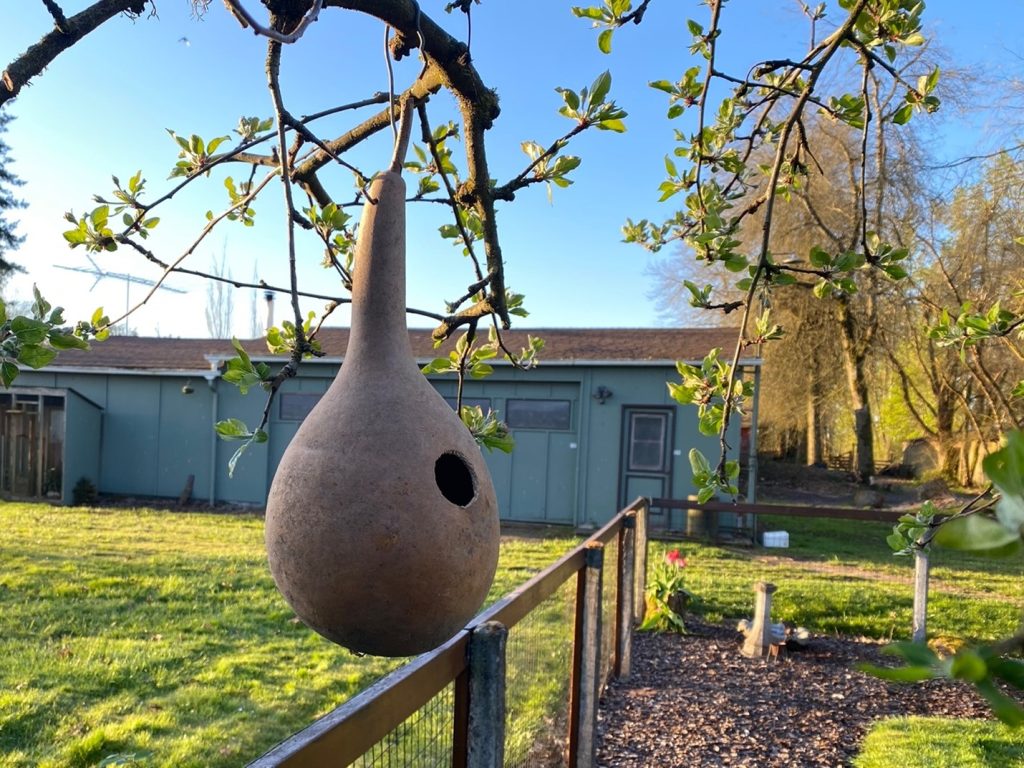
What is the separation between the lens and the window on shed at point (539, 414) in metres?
12.9

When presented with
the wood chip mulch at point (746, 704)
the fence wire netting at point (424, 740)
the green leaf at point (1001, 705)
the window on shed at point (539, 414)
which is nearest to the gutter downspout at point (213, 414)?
the window on shed at point (539, 414)

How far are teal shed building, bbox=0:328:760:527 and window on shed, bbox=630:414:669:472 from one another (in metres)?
0.02

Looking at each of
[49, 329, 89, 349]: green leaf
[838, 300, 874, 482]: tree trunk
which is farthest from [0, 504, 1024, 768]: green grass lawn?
[838, 300, 874, 482]: tree trunk

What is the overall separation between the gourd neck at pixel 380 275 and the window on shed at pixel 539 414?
38.2 ft

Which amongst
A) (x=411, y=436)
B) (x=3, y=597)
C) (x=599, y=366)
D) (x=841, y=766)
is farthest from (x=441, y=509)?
(x=599, y=366)

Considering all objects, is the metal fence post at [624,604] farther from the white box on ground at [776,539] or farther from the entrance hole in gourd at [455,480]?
the white box on ground at [776,539]

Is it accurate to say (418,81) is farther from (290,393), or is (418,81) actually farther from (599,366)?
(290,393)

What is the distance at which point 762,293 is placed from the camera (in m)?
2.17

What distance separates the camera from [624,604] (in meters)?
5.57

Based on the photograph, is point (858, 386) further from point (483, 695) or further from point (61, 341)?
point (61, 341)

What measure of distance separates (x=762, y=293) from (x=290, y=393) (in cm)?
1255

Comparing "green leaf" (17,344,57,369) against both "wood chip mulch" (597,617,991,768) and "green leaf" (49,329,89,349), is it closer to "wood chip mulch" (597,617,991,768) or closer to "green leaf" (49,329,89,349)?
"green leaf" (49,329,89,349)

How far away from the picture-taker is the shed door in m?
12.5

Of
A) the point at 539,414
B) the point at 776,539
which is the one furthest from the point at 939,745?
the point at 539,414
